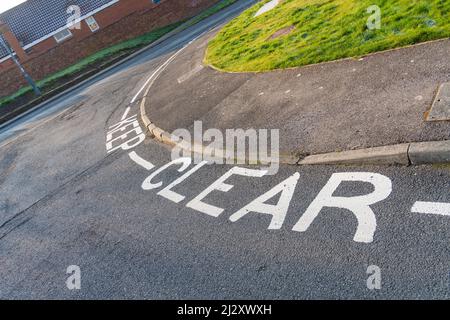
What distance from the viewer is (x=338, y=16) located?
377 inches

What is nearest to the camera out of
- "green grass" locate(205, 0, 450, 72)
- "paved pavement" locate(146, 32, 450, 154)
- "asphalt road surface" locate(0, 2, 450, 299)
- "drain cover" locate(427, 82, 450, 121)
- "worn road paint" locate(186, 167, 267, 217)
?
"asphalt road surface" locate(0, 2, 450, 299)

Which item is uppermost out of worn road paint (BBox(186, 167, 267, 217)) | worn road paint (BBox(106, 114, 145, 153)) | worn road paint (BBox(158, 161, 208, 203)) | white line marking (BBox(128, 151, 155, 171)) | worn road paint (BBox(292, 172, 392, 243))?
worn road paint (BBox(106, 114, 145, 153))

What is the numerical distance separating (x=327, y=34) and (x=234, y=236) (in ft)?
21.3

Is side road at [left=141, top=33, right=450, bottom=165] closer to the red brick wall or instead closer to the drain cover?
the drain cover

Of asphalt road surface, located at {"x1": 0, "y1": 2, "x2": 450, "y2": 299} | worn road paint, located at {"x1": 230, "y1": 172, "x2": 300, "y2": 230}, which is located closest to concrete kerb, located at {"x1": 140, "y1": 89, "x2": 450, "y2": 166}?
asphalt road surface, located at {"x1": 0, "y1": 2, "x2": 450, "y2": 299}

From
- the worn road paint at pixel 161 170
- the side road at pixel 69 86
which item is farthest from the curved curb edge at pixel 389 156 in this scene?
the side road at pixel 69 86

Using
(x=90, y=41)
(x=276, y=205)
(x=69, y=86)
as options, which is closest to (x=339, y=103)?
(x=276, y=205)

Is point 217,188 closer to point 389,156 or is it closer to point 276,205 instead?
point 276,205

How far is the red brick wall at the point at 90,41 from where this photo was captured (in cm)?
3078

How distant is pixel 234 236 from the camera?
4273mm

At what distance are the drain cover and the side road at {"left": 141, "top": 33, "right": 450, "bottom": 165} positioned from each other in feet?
0.25

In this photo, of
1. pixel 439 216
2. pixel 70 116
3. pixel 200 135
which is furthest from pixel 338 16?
pixel 70 116

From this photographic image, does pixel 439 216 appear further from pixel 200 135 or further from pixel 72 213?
pixel 72 213

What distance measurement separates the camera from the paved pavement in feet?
15.4
